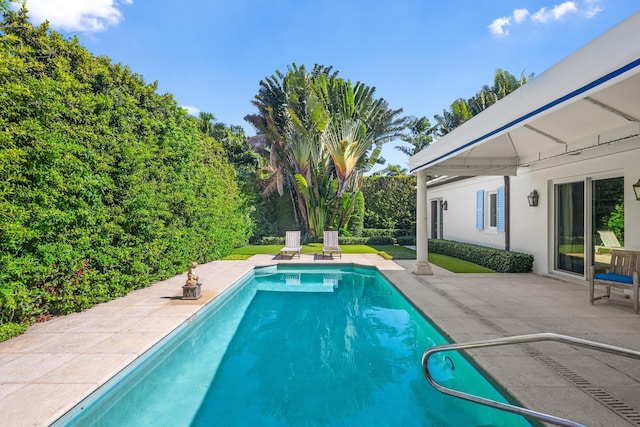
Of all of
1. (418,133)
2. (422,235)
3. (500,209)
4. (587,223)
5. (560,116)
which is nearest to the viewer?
(560,116)

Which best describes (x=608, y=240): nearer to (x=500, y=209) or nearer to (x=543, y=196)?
(x=543, y=196)

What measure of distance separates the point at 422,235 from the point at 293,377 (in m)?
7.44

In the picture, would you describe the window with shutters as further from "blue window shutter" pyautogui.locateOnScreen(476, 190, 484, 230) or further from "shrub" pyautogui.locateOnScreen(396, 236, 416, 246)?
"shrub" pyautogui.locateOnScreen(396, 236, 416, 246)

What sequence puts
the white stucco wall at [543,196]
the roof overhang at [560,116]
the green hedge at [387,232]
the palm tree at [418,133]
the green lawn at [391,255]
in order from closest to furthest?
the roof overhang at [560,116], the white stucco wall at [543,196], the green lawn at [391,255], the green hedge at [387,232], the palm tree at [418,133]

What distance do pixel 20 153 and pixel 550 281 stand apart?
38.4 ft

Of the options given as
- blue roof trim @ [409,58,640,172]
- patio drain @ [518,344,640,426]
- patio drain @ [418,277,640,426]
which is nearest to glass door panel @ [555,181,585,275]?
blue roof trim @ [409,58,640,172]

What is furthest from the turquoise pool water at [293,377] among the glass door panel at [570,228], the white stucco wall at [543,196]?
the white stucco wall at [543,196]

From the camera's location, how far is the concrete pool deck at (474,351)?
3.47 metres

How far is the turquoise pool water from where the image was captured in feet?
12.7

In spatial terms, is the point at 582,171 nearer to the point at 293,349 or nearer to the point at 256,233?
the point at 293,349

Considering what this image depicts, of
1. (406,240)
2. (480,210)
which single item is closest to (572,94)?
(480,210)

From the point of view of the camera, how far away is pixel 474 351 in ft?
15.7

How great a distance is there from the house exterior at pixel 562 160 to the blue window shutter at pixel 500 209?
0.04 m

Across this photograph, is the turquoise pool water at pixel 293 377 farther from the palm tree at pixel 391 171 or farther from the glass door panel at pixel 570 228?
the palm tree at pixel 391 171
